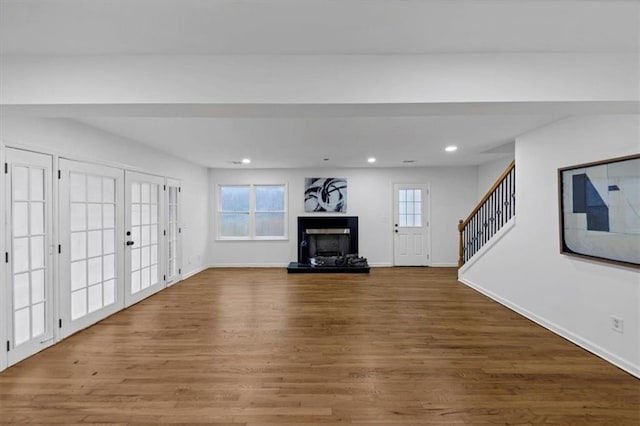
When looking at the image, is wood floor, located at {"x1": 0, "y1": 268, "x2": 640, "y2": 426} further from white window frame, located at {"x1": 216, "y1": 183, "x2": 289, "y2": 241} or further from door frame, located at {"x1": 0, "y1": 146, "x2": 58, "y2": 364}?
white window frame, located at {"x1": 216, "y1": 183, "x2": 289, "y2": 241}

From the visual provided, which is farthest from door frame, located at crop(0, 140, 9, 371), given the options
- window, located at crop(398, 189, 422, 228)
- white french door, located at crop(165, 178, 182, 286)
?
window, located at crop(398, 189, 422, 228)

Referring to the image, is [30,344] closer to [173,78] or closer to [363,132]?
[173,78]

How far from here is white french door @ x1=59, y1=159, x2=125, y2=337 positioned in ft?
10.3

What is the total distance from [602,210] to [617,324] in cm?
103

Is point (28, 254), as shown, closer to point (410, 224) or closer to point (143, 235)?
point (143, 235)

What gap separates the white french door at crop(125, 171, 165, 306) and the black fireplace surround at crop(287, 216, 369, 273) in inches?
116

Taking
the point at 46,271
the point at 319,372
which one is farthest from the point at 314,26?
the point at 46,271

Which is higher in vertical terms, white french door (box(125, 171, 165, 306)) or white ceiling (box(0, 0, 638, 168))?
white ceiling (box(0, 0, 638, 168))

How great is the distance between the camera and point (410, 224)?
7.04m

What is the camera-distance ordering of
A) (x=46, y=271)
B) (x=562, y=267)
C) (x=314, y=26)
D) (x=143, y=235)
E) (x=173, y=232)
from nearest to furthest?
(x=314, y=26) → (x=46, y=271) → (x=562, y=267) → (x=143, y=235) → (x=173, y=232)

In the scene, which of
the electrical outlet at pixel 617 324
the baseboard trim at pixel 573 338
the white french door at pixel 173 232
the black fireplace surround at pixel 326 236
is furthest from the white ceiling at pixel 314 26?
the black fireplace surround at pixel 326 236

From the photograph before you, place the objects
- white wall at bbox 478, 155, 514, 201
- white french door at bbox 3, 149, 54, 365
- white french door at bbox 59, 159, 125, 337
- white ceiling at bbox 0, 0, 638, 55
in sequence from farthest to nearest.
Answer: white wall at bbox 478, 155, 514, 201
white french door at bbox 59, 159, 125, 337
white french door at bbox 3, 149, 54, 365
white ceiling at bbox 0, 0, 638, 55

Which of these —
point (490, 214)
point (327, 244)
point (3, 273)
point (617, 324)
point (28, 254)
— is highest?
point (490, 214)

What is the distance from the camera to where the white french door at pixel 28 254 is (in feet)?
8.41
